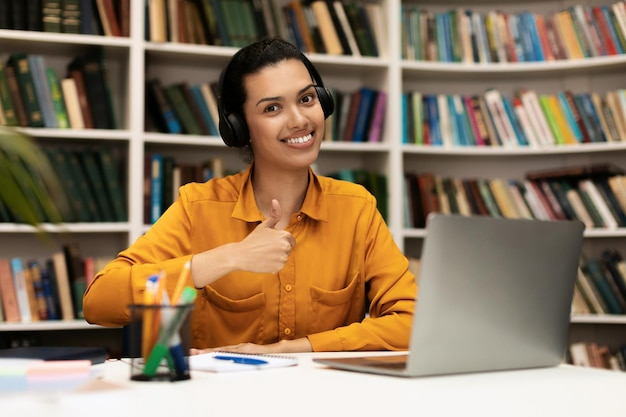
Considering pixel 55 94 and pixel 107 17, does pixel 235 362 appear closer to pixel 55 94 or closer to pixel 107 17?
pixel 55 94

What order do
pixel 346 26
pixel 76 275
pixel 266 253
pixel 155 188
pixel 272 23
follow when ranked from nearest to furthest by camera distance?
pixel 266 253
pixel 76 275
pixel 155 188
pixel 272 23
pixel 346 26

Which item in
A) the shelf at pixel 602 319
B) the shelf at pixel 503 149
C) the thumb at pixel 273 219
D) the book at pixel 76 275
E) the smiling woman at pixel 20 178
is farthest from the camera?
the shelf at pixel 503 149

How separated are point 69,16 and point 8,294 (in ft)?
3.45

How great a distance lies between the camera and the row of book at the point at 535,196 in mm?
3285

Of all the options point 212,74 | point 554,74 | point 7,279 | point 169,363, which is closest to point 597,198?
point 554,74

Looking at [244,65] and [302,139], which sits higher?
[244,65]

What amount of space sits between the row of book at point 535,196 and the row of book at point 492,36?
1.69 ft

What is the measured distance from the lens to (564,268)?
1215 mm

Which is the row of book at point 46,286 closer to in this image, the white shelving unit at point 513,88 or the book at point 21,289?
the book at point 21,289

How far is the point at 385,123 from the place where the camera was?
335 centimetres

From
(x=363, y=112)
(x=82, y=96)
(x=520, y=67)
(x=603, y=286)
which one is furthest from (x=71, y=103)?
(x=603, y=286)

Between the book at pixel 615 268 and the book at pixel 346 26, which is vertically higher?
the book at pixel 346 26

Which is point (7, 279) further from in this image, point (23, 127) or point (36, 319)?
point (23, 127)

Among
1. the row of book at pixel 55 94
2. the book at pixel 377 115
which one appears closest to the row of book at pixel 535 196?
the book at pixel 377 115
